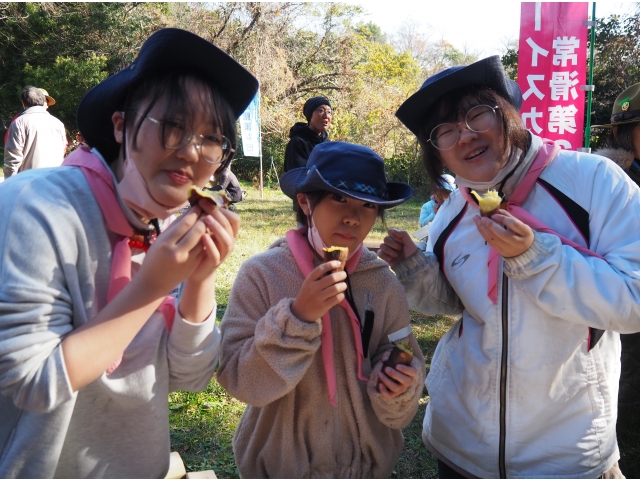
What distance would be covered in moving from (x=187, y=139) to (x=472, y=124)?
1098 millimetres

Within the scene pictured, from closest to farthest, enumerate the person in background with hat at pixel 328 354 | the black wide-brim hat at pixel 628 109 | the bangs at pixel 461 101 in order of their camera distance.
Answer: the person in background with hat at pixel 328 354 < the bangs at pixel 461 101 < the black wide-brim hat at pixel 628 109

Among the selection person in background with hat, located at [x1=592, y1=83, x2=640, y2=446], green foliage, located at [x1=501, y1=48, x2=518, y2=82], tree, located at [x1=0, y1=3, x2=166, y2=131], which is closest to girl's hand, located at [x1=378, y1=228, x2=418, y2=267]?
person in background with hat, located at [x1=592, y1=83, x2=640, y2=446]

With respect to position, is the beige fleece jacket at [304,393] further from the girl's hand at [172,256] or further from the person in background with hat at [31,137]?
the person in background with hat at [31,137]

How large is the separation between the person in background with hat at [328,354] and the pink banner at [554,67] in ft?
16.0

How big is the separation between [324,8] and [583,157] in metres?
23.5

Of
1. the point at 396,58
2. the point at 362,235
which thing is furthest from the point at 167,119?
the point at 396,58

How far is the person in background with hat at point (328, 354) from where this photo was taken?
1.78 metres

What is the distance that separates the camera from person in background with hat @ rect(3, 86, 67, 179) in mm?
7531

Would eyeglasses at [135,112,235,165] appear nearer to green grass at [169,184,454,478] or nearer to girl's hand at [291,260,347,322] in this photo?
girl's hand at [291,260,347,322]

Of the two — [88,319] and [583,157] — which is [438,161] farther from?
[88,319]

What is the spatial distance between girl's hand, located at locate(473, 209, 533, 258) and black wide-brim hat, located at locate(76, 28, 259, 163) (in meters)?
0.91

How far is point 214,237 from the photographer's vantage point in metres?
1.38

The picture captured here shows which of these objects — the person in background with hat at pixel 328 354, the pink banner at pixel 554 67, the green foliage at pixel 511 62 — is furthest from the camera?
the green foliage at pixel 511 62

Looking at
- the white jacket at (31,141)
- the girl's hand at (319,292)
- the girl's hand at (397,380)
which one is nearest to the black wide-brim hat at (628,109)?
the girl's hand at (397,380)
